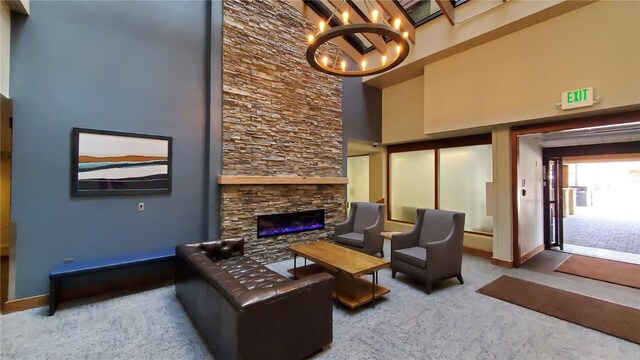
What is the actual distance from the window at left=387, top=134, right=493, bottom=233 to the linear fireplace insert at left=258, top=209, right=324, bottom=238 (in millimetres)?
2496

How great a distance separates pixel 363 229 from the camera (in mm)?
4887

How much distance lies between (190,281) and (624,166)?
17057mm

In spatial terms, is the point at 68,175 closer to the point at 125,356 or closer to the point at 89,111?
the point at 89,111

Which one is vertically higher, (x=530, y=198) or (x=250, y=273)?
(x=530, y=198)

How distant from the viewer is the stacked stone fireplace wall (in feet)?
13.6

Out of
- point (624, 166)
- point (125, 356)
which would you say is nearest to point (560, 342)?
point (125, 356)

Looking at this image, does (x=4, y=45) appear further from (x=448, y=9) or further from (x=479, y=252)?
(x=479, y=252)

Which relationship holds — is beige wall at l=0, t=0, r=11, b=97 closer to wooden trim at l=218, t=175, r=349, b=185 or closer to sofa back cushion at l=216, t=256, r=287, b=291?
wooden trim at l=218, t=175, r=349, b=185

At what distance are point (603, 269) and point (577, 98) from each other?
281 cm

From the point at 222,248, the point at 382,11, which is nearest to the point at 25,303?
the point at 222,248

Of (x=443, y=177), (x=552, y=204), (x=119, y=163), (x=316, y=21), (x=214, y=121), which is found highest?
(x=316, y=21)

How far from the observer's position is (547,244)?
533cm

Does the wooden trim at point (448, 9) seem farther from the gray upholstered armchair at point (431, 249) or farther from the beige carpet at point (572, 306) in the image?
the beige carpet at point (572, 306)

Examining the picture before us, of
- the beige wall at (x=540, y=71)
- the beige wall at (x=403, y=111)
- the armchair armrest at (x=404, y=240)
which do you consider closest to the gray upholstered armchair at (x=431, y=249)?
the armchair armrest at (x=404, y=240)
